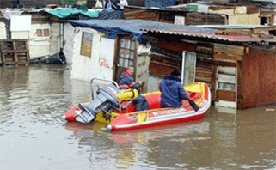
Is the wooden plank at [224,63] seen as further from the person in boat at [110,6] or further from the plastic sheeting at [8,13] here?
the plastic sheeting at [8,13]

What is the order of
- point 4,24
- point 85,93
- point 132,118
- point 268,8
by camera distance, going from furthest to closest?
point 268,8, point 4,24, point 85,93, point 132,118

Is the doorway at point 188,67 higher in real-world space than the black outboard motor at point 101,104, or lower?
higher

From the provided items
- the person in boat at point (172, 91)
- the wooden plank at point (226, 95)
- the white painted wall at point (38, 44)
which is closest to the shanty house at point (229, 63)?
the wooden plank at point (226, 95)

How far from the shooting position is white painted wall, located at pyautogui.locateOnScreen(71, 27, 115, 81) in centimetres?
2312

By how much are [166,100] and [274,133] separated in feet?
9.64

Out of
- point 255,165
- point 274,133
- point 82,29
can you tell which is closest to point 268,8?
point 82,29

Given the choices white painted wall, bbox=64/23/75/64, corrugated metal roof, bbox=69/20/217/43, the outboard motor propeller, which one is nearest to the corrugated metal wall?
corrugated metal roof, bbox=69/20/217/43

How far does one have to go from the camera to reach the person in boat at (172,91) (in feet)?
55.4

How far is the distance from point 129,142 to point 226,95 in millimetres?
5038

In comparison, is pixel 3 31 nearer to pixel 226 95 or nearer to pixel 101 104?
pixel 226 95

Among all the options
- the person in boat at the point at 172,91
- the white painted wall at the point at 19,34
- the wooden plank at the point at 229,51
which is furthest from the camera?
the white painted wall at the point at 19,34

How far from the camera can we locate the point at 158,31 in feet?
65.6

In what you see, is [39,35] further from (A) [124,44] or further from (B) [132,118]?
(B) [132,118]

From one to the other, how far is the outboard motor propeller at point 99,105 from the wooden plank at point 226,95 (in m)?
3.85
